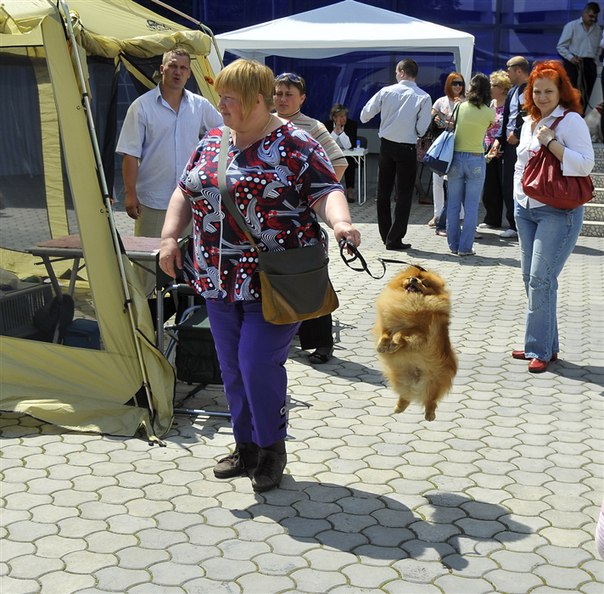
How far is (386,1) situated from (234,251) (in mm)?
14027

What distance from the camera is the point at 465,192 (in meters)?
10.2

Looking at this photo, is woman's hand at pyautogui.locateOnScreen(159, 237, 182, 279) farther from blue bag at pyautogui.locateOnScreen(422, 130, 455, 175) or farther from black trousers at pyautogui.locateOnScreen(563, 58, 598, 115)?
black trousers at pyautogui.locateOnScreen(563, 58, 598, 115)

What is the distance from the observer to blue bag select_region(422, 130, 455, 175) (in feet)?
32.5

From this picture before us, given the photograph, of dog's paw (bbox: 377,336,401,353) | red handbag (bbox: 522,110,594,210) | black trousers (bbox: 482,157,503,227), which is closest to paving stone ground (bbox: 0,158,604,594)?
dog's paw (bbox: 377,336,401,353)

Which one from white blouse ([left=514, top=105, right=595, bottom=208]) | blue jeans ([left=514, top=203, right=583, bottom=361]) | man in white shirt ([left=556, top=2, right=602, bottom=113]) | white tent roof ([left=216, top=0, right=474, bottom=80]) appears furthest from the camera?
man in white shirt ([left=556, top=2, right=602, bottom=113])

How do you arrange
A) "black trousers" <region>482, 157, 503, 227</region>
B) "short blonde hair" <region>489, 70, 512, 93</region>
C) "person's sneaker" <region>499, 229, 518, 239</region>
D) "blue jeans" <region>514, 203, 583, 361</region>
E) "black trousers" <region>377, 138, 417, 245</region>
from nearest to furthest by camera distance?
"blue jeans" <region>514, 203, 583, 361</region> < "black trousers" <region>377, 138, 417, 245</region> < "short blonde hair" <region>489, 70, 512, 93</region> < "person's sneaker" <region>499, 229, 518, 239</region> < "black trousers" <region>482, 157, 503, 227</region>

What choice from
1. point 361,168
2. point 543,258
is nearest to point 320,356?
point 543,258

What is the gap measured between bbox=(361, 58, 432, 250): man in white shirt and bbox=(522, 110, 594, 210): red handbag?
4.46 meters

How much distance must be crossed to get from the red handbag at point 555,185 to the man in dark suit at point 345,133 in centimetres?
819

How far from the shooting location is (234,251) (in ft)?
13.1

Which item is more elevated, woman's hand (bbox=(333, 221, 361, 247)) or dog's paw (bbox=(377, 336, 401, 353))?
woman's hand (bbox=(333, 221, 361, 247))

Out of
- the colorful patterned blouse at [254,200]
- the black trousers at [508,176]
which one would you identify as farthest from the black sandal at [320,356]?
→ the black trousers at [508,176]

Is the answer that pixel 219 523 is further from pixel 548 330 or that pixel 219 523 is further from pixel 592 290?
pixel 592 290

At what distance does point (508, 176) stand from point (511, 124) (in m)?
0.84
